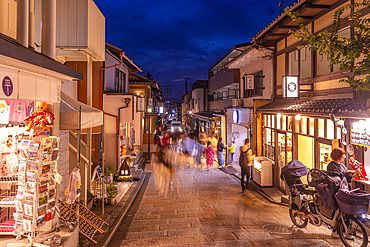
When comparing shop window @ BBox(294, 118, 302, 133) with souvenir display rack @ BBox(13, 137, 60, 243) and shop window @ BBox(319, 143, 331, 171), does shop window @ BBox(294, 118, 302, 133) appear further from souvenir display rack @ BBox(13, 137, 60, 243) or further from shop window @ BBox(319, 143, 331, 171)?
souvenir display rack @ BBox(13, 137, 60, 243)

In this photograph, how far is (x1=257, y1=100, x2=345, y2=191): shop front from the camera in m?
8.52

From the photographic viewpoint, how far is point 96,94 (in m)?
14.5

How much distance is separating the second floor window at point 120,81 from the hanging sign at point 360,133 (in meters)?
15.6

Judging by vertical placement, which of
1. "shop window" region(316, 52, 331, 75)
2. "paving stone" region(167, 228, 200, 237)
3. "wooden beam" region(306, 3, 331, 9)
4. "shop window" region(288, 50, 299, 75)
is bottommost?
"paving stone" region(167, 228, 200, 237)

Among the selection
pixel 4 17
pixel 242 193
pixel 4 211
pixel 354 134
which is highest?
pixel 4 17

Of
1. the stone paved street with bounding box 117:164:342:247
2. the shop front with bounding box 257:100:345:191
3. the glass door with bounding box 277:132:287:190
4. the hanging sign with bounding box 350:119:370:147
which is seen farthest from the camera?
the glass door with bounding box 277:132:287:190

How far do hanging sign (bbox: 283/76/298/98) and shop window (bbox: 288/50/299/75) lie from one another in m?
1.45

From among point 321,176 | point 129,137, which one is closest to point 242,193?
point 321,176

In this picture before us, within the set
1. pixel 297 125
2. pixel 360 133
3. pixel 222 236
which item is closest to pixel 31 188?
pixel 222 236

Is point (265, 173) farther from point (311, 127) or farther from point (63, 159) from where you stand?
point (63, 159)

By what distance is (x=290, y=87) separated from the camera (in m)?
11.1

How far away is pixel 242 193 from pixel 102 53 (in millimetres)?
9399

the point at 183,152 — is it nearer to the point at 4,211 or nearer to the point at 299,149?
the point at 299,149

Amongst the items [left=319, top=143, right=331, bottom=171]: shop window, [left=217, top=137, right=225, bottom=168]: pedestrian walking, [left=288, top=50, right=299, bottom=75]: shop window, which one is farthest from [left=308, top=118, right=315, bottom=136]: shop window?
[left=217, top=137, right=225, bottom=168]: pedestrian walking
